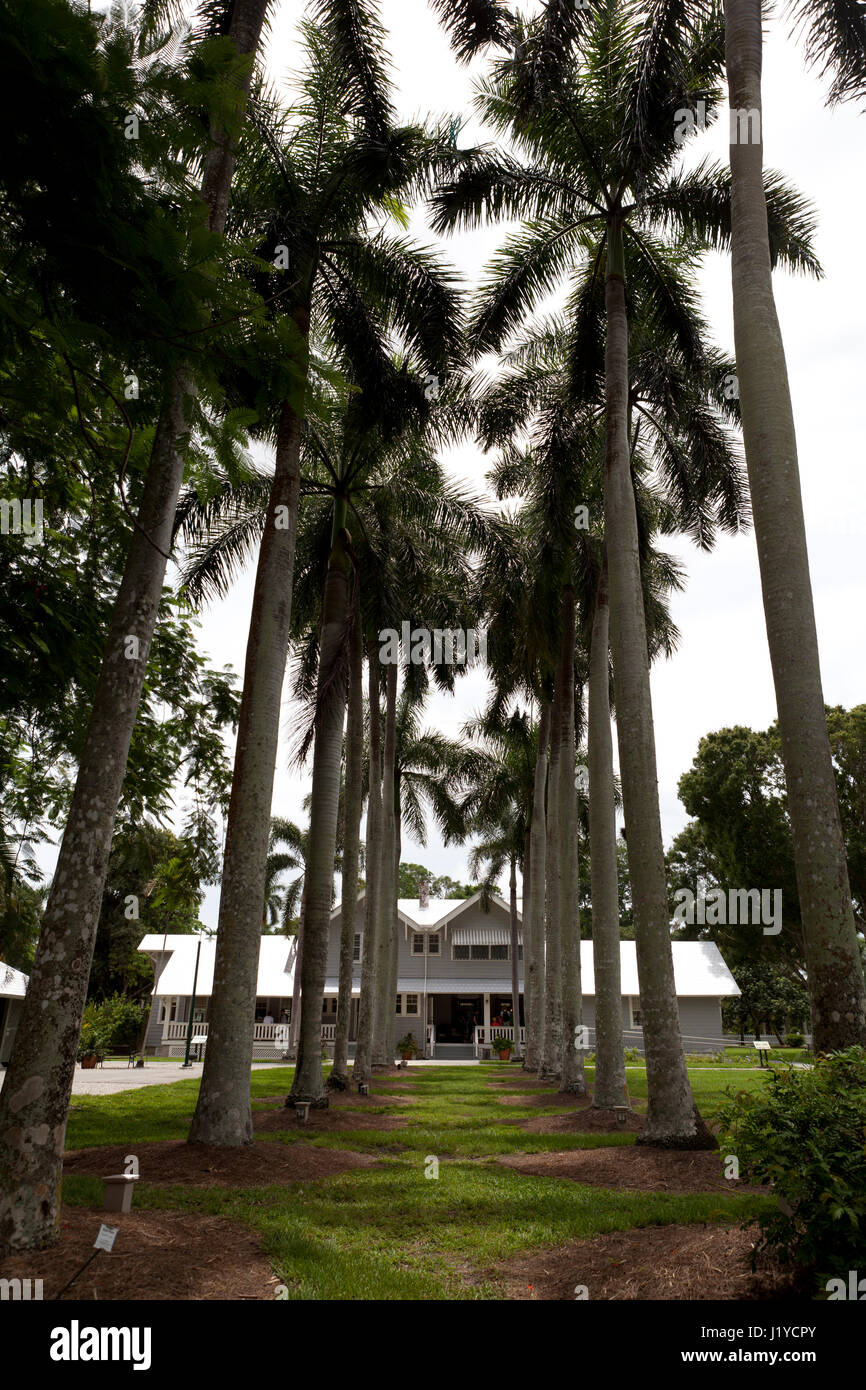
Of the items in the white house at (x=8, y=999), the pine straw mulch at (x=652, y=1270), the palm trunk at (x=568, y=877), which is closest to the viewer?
the pine straw mulch at (x=652, y=1270)

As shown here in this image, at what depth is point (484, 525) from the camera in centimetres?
1909

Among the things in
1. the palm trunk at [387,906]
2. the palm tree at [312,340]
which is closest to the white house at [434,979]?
the palm trunk at [387,906]

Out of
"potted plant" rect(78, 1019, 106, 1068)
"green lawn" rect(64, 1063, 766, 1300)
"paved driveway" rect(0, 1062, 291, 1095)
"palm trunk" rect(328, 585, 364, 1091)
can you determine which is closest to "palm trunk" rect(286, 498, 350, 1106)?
"green lawn" rect(64, 1063, 766, 1300)

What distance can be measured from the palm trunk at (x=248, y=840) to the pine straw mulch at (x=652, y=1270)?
13.8 ft

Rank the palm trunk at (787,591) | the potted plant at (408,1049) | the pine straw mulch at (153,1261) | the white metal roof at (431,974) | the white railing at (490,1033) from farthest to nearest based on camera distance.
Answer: the white railing at (490,1033)
the white metal roof at (431,974)
the potted plant at (408,1049)
the palm trunk at (787,591)
the pine straw mulch at (153,1261)

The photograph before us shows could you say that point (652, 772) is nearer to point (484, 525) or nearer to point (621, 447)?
point (621, 447)

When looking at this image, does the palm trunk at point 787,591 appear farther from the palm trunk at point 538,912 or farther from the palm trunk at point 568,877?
the palm trunk at point 538,912

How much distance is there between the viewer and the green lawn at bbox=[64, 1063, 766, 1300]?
18.7 feet

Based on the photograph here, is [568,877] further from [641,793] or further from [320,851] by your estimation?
[641,793]

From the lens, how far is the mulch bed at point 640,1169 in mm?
8586

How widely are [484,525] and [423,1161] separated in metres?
12.7

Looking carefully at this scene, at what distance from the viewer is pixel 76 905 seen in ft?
18.8

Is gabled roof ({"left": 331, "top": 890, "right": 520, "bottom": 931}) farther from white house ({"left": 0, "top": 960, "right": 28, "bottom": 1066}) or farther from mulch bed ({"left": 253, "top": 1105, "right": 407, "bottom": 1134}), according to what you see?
mulch bed ({"left": 253, "top": 1105, "right": 407, "bottom": 1134})
